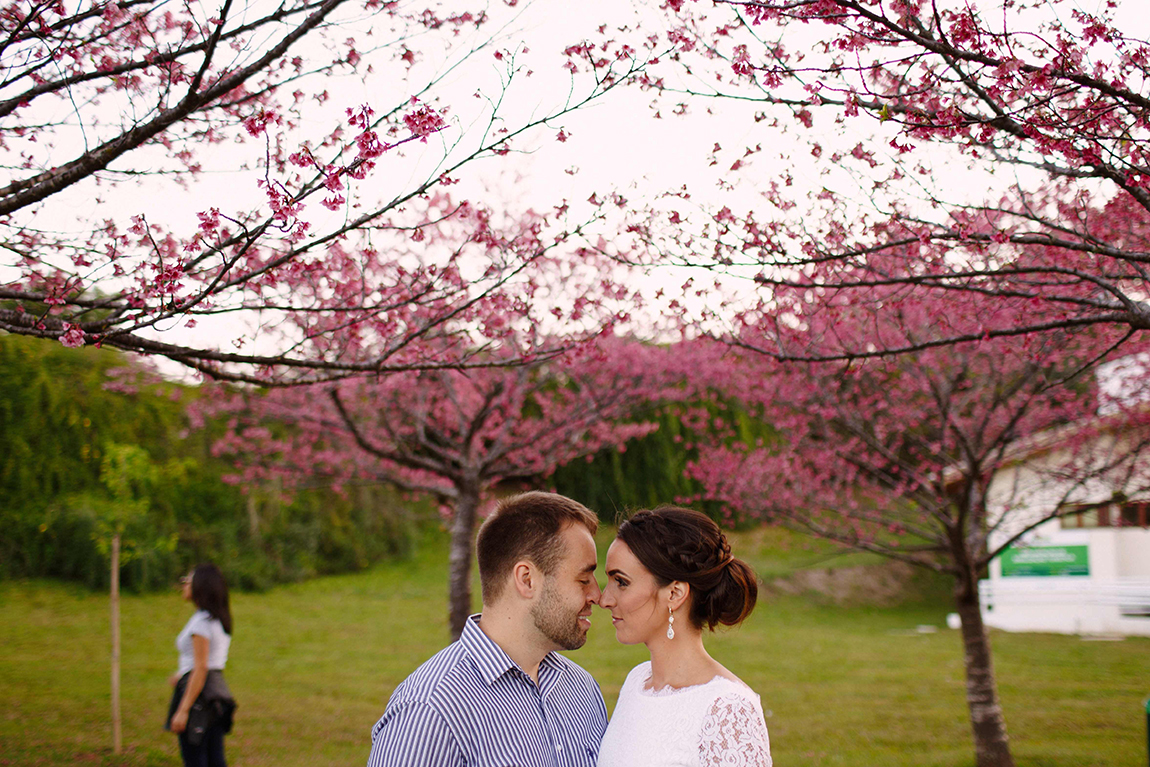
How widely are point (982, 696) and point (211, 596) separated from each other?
19.4ft

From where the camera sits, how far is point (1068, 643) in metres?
15.3

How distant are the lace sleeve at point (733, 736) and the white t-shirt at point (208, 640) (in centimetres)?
410

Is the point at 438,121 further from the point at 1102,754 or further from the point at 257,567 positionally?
the point at 257,567

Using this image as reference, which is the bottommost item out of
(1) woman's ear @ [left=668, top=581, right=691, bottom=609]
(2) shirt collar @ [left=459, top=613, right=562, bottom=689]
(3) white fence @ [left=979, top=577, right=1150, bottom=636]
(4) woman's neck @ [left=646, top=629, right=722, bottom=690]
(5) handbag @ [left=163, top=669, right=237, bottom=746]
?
(3) white fence @ [left=979, top=577, right=1150, bottom=636]

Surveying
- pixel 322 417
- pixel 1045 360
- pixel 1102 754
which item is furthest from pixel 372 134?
pixel 1102 754

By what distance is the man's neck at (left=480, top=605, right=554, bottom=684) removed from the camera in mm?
2404

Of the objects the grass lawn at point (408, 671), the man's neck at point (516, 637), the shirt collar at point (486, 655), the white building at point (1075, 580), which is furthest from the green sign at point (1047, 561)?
the shirt collar at point (486, 655)

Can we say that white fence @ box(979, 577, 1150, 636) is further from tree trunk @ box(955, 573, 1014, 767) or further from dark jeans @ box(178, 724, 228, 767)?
dark jeans @ box(178, 724, 228, 767)

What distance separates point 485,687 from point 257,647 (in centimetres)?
1296

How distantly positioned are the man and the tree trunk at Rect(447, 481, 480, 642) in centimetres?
609

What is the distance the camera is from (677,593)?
2555 millimetres

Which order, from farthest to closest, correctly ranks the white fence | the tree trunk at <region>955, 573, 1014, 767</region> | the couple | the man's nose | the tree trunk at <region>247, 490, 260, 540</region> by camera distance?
the tree trunk at <region>247, 490, 260, 540</region> < the white fence < the tree trunk at <region>955, 573, 1014, 767</region> < the man's nose < the couple

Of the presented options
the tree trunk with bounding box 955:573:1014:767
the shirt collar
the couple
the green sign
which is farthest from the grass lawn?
the shirt collar

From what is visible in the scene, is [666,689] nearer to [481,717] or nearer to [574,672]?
[574,672]
